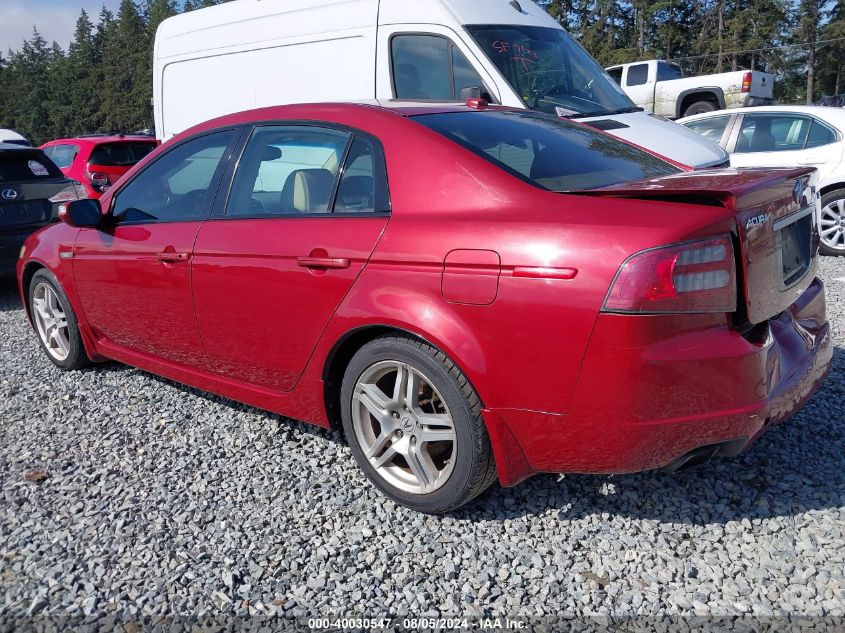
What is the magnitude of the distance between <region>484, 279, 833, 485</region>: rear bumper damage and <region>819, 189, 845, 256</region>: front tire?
236 inches

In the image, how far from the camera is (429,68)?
22.4 ft

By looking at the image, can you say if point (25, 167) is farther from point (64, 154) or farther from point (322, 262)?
point (322, 262)

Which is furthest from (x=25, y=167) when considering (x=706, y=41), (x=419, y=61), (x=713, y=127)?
(x=706, y=41)

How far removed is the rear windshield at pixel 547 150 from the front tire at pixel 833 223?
5.24 metres

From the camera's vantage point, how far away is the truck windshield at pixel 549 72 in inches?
255

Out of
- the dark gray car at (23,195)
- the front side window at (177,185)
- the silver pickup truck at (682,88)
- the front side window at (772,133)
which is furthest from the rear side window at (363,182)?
the silver pickup truck at (682,88)

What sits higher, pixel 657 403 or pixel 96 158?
pixel 657 403

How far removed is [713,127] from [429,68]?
397cm

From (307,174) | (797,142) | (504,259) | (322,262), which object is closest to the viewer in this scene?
(504,259)

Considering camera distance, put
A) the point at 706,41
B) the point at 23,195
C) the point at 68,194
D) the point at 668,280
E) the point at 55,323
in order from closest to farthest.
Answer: the point at 668,280 < the point at 55,323 < the point at 23,195 < the point at 68,194 < the point at 706,41

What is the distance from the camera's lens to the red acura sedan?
2.28 m

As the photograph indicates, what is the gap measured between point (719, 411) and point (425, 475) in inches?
42.4

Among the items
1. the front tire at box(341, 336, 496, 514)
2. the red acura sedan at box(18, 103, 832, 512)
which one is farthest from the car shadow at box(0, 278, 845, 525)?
the red acura sedan at box(18, 103, 832, 512)

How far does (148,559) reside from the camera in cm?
264
